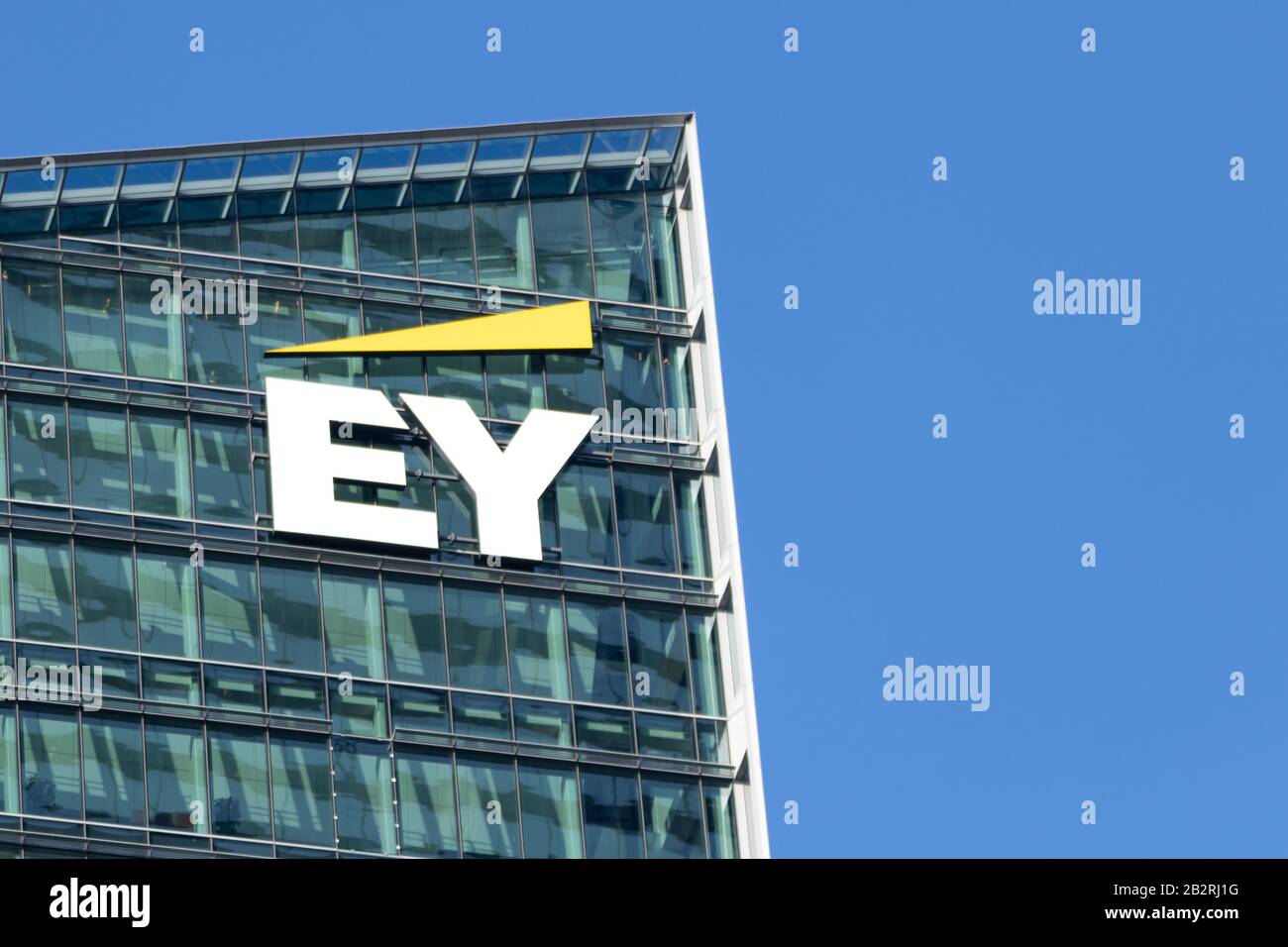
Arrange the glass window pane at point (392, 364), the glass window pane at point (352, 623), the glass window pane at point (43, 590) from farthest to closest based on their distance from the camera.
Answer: the glass window pane at point (392, 364), the glass window pane at point (352, 623), the glass window pane at point (43, 590)

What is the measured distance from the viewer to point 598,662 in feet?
179

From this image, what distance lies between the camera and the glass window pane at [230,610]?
5319 cm

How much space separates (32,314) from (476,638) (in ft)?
40.9

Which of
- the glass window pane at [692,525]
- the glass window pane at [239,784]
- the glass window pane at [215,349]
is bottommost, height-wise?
the glass window pane at [239,784]

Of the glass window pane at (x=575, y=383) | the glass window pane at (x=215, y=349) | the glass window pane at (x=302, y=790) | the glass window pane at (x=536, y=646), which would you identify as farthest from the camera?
the glass window pane at (x=575, y=383)

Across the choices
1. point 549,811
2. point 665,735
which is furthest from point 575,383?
point 549,811

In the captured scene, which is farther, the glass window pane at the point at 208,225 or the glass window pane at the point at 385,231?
the glass window pane at the point at 385,231

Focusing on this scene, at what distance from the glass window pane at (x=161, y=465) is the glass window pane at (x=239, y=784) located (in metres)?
5.25

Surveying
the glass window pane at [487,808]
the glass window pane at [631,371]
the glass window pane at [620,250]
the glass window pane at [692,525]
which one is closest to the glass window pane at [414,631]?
the glass window pane at [487,808]

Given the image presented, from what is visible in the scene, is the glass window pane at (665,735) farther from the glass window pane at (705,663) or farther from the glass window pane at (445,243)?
the glass window pane at (445,243)

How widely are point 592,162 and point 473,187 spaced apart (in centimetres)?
291
